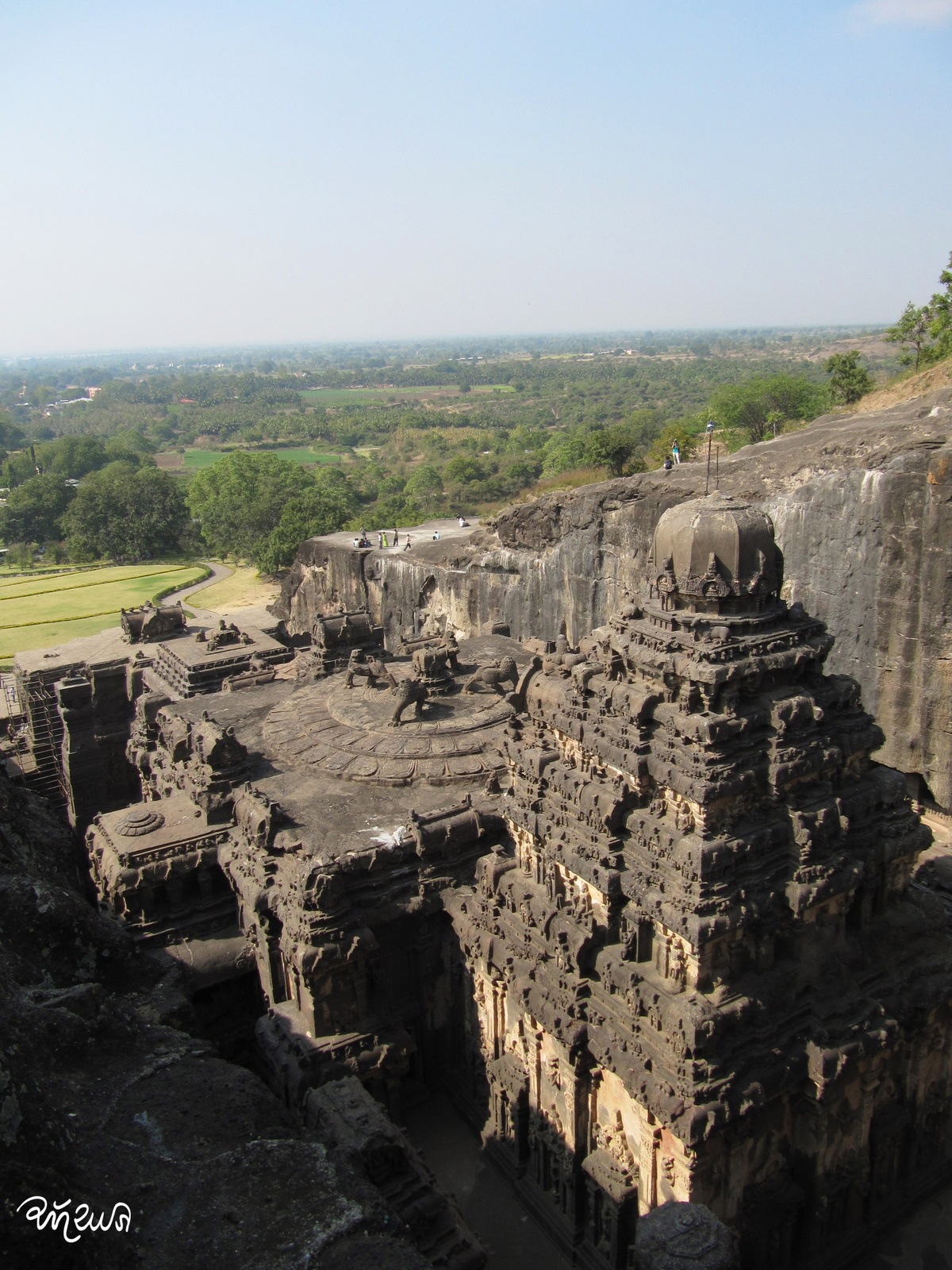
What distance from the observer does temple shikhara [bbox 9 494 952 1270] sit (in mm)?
10531

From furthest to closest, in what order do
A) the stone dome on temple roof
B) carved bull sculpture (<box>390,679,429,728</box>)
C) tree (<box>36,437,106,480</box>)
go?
1. tree (<box>36,437,106,480</box>)
2. carved bull sculpture (<box>390,679,429,728</box>)
3. the stone dome on temple roof

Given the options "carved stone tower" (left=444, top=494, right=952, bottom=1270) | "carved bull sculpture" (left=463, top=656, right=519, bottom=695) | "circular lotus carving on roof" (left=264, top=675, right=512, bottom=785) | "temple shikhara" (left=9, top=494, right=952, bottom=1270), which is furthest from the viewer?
"carved bull sculpture" (left=463, top=656, right=519, bottom=695)

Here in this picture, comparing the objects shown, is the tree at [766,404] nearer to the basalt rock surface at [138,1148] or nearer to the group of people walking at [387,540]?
the group of people walking at [387,540]

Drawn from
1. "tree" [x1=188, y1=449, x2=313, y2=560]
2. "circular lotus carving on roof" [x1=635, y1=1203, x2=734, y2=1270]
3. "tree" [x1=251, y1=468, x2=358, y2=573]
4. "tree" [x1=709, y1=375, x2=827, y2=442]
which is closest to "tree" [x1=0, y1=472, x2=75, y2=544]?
"tree" [x1=188, y1=449, x2=313, y2=560]

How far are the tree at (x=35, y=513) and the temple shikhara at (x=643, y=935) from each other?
70929 millimetres

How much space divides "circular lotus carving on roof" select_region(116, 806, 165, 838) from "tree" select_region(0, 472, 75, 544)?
67837 millimetres

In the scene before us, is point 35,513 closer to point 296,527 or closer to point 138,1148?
point 296,527

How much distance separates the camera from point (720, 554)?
35.9 ft

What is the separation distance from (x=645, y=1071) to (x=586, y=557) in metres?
21.4

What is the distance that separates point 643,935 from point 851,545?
45.3 ft

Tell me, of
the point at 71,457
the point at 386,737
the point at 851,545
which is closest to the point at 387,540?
the point at 851,545

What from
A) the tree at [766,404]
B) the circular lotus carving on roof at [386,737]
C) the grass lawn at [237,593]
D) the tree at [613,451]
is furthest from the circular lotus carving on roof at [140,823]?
the tree at [766,404]

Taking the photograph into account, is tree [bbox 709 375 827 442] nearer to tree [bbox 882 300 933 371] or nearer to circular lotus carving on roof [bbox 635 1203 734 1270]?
tree [bbox 882 300 933 371]

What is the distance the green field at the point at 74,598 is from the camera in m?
45.5
